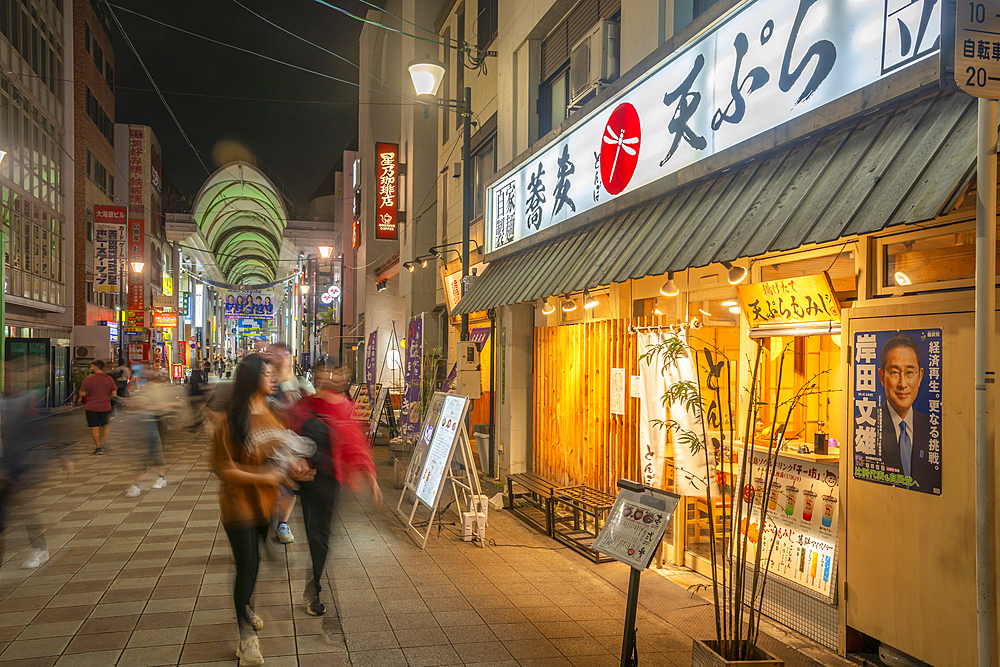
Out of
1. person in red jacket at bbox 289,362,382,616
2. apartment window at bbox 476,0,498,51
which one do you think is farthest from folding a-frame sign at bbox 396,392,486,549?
apartment window at bbox 476,0,498,51

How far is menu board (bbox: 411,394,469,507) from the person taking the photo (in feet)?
27.2

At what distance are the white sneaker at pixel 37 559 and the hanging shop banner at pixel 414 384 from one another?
7320 millimetres

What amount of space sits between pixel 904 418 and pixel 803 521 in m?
1.50

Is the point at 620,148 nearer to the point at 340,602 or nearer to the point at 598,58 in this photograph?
the point at 598,58

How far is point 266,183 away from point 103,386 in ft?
168

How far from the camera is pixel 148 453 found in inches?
436

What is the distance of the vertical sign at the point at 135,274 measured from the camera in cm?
3288

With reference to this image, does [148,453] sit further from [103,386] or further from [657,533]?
[657,533]

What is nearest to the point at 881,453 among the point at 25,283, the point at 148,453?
the point at 148,453

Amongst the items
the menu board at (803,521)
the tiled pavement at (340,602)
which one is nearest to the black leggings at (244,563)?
the tiled pavement at (340,602)

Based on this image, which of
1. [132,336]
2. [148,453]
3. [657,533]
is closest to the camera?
[657,533]

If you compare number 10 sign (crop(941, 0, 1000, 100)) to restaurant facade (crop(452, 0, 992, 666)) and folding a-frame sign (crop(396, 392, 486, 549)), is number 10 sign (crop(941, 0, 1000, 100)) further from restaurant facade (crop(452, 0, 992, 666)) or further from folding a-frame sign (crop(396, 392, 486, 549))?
folding a-frame sign (crop(396, 392, 486, 549))

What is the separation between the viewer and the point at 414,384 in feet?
48.5

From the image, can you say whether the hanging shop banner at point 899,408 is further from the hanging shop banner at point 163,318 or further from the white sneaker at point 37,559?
the hanging shop banner at point 163,318
